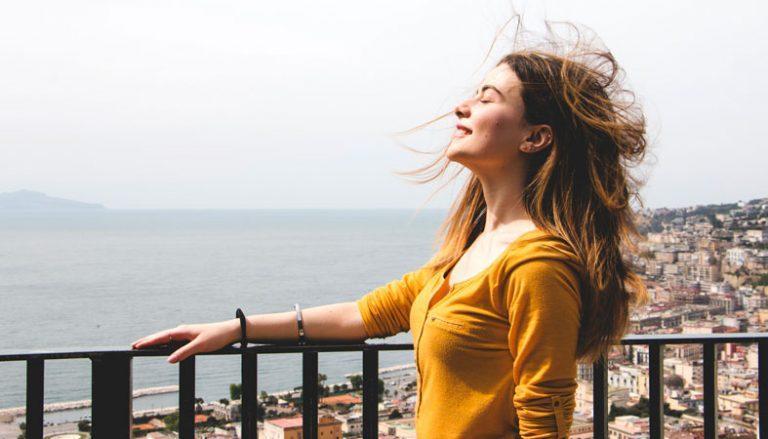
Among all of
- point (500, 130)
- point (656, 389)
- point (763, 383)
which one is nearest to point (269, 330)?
point (500, 130)

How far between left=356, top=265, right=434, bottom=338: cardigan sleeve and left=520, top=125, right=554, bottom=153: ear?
1.83ft

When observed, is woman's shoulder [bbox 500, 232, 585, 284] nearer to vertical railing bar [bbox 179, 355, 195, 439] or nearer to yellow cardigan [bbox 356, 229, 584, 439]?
yellow cardigan [bbox 356, 229, 584, 439]

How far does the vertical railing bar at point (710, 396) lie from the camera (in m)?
2.54

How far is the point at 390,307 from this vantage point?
2.09 metres

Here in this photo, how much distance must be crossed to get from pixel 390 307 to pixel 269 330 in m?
0.36

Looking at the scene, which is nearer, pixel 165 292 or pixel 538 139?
pixel 538 139

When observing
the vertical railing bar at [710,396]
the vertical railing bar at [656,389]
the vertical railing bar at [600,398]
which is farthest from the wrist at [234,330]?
the vertical railing bar at [710,396]

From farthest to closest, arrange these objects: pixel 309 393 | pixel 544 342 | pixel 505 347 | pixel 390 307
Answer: pixel 309 393
pixel 390 307
pixel 505 347
pixel 544 342

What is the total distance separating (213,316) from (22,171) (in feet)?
363

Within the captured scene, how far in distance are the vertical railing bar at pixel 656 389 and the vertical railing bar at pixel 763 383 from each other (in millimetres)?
427

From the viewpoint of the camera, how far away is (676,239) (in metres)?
6.27

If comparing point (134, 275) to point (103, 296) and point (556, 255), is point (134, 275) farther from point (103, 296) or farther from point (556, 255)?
point (556, 255)

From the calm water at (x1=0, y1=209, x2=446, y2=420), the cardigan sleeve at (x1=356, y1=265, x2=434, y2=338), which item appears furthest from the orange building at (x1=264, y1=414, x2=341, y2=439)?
the calm water at (x1=0, y1=209, x2=446, y2=420)

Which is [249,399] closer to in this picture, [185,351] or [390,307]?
[185,351]
